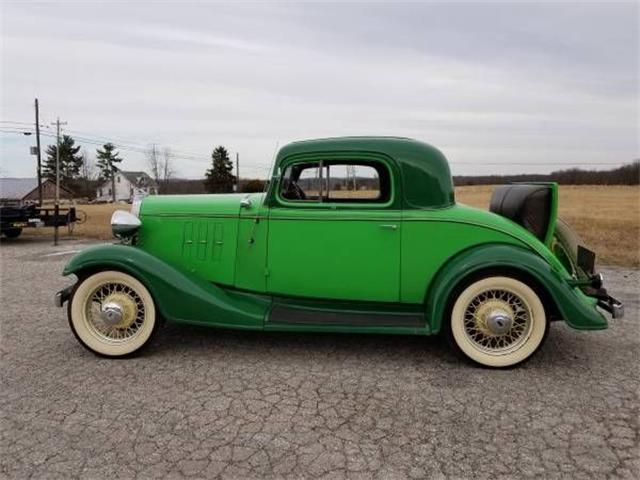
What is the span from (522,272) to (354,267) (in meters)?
1.35

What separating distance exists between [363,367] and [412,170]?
5.58ft

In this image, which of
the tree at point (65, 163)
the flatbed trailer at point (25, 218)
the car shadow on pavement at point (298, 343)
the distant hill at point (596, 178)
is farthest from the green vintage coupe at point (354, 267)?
the tree at point (65, 163)

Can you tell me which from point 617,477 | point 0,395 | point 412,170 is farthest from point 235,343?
point 617,477

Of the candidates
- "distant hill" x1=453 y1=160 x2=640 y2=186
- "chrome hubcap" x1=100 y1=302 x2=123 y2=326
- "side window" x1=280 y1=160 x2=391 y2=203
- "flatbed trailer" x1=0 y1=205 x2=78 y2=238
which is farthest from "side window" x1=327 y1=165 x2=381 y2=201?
"distant hill" x1=453 y1=160 x2=640 y2=186

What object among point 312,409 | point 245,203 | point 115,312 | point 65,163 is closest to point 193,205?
point 245,203

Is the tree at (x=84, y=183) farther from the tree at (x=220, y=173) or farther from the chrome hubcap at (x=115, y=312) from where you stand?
the chrome hubcap at (x=115, y=312)

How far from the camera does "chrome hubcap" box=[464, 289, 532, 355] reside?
3.81 meters

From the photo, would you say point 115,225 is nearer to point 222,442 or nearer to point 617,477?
point 222,442

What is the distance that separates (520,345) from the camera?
12.6 feet

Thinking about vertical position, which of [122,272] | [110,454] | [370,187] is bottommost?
[110,454]

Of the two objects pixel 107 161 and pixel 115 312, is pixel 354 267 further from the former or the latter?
pixel 107 161

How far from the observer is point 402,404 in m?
3.25

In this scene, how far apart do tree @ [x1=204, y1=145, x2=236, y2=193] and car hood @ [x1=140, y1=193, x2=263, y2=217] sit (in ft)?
201

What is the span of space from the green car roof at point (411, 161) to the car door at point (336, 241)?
111 mm
